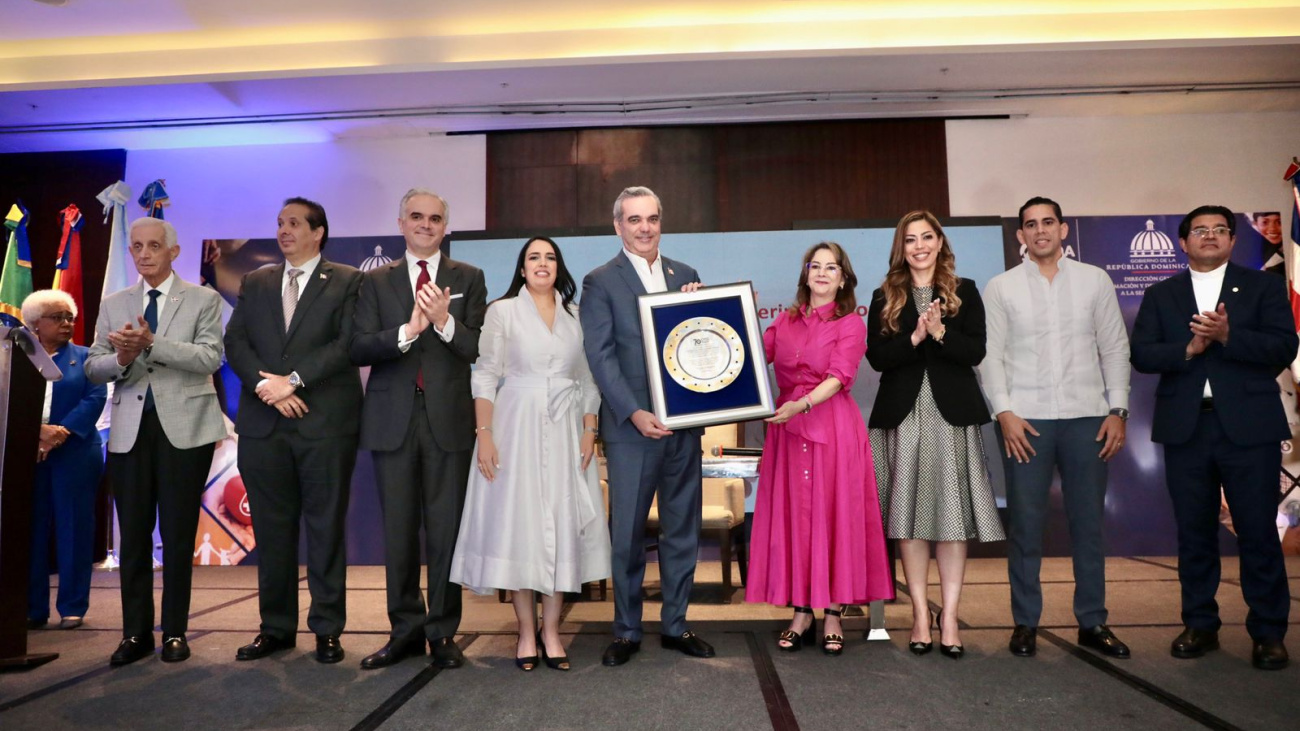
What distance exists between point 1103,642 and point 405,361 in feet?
9.23

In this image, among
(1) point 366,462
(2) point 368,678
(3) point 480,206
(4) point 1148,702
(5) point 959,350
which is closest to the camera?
(4) point 1148,702

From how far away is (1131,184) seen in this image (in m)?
6.71

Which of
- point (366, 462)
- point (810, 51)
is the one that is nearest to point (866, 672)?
point (810, 51)

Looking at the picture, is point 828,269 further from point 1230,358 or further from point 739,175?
point 739,175

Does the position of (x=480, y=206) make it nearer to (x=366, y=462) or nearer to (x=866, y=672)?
(x=366, y=462)

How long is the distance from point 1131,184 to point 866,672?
5351 mm

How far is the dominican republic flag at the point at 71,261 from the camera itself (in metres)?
6.18

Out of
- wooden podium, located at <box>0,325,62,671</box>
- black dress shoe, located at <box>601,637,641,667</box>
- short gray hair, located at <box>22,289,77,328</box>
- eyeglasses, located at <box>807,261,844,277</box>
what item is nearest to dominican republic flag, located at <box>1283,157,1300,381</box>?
eyeglasses, located at <box>807,261,844,277</box>

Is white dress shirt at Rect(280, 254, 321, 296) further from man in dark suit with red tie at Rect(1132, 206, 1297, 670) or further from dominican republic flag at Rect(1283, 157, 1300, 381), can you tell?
dominican republic flag at Rect(1283, 157, 1300, 381)

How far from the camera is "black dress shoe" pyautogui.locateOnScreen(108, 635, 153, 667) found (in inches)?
128

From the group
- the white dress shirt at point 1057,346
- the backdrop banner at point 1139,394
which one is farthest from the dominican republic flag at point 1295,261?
the white dress shirt at point 1057,346

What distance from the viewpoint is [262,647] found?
3.33m

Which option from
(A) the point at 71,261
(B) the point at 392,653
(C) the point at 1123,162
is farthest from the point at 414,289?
(C) the point at 1123,162

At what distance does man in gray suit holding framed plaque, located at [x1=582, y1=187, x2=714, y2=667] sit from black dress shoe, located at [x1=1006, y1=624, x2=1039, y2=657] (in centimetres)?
114
